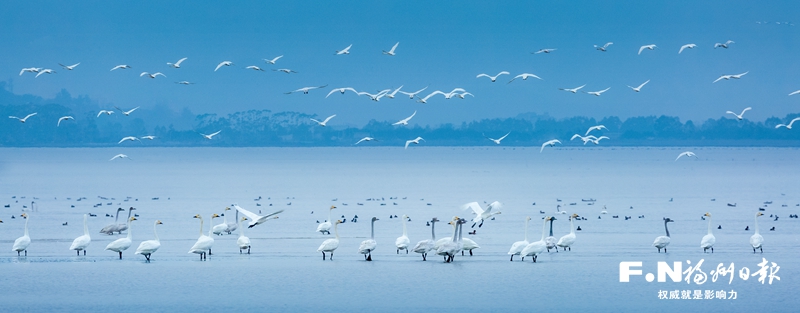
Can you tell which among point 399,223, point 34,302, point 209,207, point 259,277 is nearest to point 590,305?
point 259,277

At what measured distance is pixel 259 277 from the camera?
20844 mm

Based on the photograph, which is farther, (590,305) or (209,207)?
(209,207)

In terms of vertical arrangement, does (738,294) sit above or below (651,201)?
below

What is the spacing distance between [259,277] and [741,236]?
14.0 meters

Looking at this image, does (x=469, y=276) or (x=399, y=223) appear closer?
(x=469, y=276)

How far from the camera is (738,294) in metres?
19.1

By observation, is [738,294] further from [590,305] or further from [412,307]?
[412,307]

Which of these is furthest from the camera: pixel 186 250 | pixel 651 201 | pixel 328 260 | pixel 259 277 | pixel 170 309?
pixel 651 201

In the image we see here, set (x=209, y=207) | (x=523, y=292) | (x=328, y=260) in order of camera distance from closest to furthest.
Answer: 1. (x=523, y=292)
2. (x=328, y=260)
3. (x=209, y=207)

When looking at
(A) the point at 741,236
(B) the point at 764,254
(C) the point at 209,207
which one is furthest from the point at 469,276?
(C) the point at 209,207

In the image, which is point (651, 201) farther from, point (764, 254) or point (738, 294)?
point (738, 294)

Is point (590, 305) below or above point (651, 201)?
below

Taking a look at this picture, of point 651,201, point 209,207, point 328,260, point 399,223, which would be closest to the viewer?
point 328,260

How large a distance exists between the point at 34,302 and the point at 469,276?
8.28m
